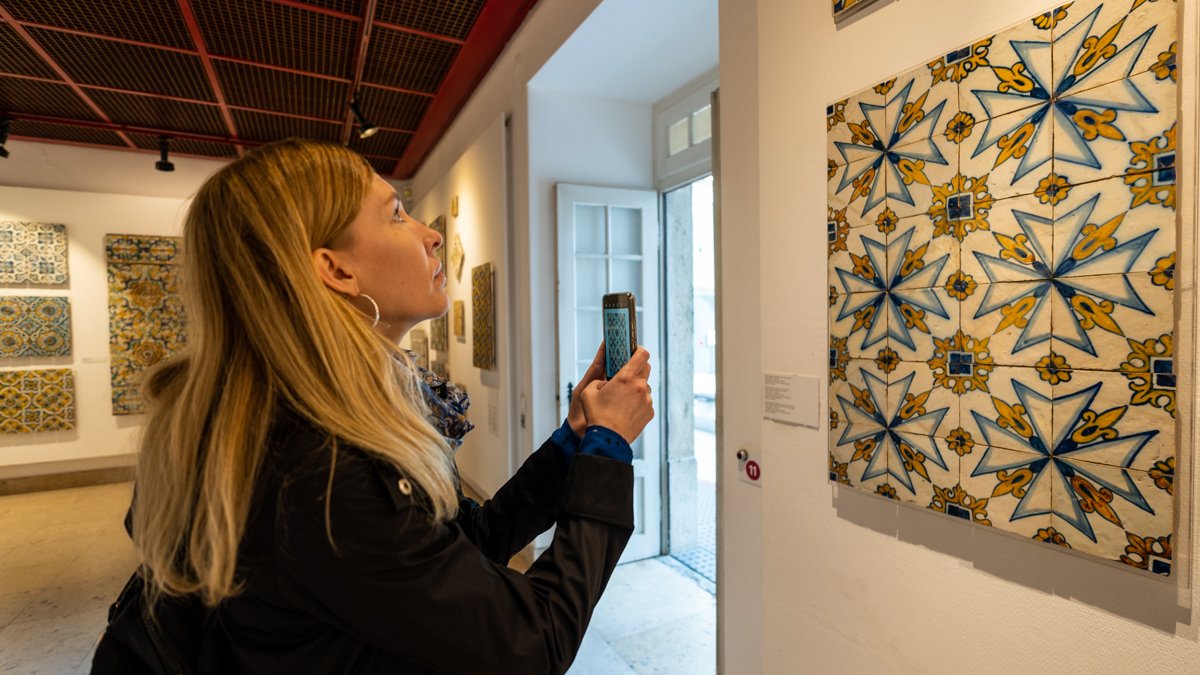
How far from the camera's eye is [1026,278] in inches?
39.4

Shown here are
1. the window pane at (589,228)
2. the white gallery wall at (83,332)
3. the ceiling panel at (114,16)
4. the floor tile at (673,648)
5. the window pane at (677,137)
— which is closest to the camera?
the floor tile at (673,648)

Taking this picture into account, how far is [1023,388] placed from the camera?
1.01m

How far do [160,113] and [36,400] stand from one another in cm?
290

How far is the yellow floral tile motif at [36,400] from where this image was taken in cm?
532

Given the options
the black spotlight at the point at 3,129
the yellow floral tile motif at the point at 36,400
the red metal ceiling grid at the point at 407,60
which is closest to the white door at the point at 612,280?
the red metal ceiling grid at the point at 407,60

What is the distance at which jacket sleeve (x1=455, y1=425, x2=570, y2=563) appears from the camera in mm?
1104

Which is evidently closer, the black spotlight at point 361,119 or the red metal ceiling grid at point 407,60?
the red metal ceiling grid at point 407,60

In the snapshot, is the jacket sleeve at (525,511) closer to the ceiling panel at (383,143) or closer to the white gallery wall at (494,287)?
the white gallery wall at (494,287)

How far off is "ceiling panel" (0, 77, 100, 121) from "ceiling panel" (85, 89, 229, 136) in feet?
0.49

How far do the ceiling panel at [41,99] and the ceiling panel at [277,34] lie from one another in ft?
5.32

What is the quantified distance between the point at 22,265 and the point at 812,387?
695cm

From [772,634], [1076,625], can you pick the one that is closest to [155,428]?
[1076,625]

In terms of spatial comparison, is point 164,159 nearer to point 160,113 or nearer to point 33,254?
point 160,113

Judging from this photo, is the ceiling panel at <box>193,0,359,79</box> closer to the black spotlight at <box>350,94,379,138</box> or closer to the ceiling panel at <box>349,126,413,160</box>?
the black spotlight at <box>350,94,379,138</box>
